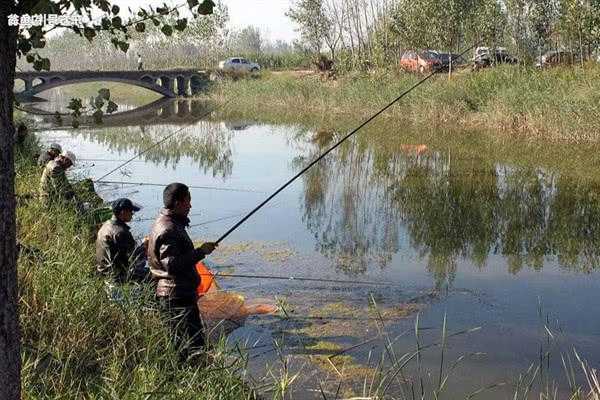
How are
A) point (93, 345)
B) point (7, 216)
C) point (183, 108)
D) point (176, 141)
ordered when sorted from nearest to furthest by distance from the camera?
point (7, 216), point (93, 345), point (176, 141), point (183, 108)

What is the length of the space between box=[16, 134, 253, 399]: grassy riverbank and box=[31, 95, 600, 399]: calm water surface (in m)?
0.53

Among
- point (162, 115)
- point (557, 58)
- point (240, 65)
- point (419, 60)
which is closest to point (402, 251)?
point (557, 58)

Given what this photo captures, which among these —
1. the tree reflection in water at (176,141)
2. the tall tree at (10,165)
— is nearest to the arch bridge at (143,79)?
the tree reflection in water at (176,141)

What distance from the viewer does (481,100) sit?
2098 centimetres

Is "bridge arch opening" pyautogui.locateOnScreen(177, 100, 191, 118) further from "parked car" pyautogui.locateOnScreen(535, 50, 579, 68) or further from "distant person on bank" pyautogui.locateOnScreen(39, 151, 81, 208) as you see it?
"distant person on bank" pyautogui.locateOnScreen(39, 151, 81, 208)

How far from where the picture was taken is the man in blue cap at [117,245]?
17.5ft

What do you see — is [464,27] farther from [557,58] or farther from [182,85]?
[182,85]

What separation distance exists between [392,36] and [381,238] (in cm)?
2179

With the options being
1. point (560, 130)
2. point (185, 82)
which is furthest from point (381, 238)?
point (185, 82)

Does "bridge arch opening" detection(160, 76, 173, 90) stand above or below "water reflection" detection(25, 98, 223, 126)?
above

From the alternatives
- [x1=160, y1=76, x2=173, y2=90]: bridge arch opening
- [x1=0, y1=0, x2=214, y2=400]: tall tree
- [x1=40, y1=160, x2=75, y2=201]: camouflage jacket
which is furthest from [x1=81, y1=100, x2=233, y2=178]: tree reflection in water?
[x1=160, y1=76, x2=173, y2=90]: bridge arch opening

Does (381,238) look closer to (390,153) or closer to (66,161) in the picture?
(66,161)

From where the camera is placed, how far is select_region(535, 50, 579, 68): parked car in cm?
2384

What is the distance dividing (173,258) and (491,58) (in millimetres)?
23102
